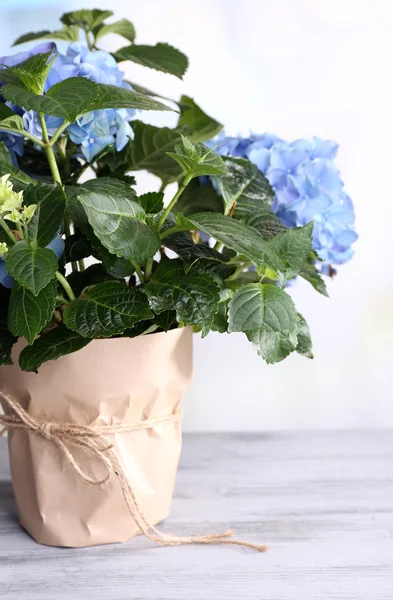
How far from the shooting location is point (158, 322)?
75 centimetres

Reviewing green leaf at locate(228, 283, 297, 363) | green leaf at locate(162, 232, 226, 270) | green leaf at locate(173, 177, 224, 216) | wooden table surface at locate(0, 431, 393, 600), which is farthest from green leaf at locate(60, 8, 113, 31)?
wooden table surface at locate(0, 431, 393, 600)

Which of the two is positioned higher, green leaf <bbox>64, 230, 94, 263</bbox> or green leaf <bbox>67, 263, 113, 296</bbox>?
green leaf <bbox>64, 230, 94, 263</bbox>

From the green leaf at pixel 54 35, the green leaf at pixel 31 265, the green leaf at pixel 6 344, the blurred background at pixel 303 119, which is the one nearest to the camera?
the green leaf at pixel 31 265

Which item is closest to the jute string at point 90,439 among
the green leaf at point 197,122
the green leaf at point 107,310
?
the green leaf at point 107,310

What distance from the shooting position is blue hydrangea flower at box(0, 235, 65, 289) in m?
0.69

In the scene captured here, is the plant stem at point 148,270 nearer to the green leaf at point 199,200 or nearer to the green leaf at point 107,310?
the green leaf at point 107,310

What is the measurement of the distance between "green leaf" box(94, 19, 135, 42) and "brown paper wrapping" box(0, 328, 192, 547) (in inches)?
16.4

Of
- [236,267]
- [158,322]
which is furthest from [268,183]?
[158,322]

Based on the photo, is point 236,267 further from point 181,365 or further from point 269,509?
point 269,509

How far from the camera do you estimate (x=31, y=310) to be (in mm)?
646

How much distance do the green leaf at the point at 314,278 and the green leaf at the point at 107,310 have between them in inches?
8.5

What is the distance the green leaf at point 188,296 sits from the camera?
2.19ft

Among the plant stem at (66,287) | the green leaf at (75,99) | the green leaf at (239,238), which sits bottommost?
the plant stem at (66,287)

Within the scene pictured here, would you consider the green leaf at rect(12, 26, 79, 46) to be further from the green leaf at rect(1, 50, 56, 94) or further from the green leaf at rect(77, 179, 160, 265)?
the green leaf at rect(77, 179, 160, 265)
